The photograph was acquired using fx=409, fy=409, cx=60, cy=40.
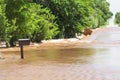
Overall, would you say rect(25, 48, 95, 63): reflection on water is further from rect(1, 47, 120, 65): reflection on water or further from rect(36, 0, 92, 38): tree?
rect(36, 0, 92, 38): tree

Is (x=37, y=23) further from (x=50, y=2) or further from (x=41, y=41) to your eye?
(x=50, y=2)

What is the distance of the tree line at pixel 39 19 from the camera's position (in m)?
35.2

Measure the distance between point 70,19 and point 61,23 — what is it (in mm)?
1234

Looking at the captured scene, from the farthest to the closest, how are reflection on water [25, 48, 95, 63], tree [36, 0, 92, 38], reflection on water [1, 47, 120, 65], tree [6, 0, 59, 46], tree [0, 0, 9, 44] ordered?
tree [36, 0, 92, 38]
tree [6, 0, 59, 46]
tree [0, 0, 9, 44]
reflection on water [25, 48, 95, 63]
reflection on water [1, 47, 120, 65]

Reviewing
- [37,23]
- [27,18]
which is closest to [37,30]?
[37,23]

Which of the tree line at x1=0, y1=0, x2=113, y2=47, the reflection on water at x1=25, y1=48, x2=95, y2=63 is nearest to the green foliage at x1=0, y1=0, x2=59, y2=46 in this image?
the tree line at x1=0, y1=0, x2=113, y2=47

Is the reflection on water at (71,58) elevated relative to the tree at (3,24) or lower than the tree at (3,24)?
lower

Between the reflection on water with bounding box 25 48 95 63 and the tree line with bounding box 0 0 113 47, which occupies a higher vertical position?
the tree line with bounding box 0 0 113 47

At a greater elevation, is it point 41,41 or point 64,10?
point 64,10

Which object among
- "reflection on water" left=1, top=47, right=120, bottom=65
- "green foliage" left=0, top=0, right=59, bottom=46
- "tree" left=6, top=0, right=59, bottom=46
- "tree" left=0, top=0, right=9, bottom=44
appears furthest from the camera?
"tree" left=6, top=0, right=59, bottom=46

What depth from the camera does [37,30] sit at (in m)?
40.2

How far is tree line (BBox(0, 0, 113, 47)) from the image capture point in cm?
3520

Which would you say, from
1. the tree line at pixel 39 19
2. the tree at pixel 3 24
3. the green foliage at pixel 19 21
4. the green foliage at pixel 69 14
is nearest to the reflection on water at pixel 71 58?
the tree at pixel 3 24

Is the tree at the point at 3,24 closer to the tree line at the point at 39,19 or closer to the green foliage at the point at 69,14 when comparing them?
the tree line at the point at 39,19
